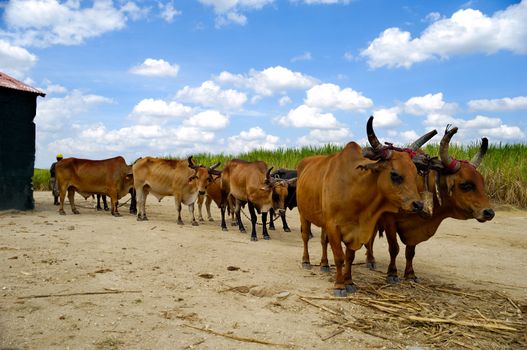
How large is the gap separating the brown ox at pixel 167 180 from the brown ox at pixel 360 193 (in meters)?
6.91

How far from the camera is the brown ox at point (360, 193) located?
5.37 meters

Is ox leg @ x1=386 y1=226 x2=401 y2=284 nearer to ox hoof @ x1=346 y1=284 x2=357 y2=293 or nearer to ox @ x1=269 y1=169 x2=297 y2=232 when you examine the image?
ox hoof @ x1=346 y1=284 x2=357 y2=293

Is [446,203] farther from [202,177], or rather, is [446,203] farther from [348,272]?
[202,177]

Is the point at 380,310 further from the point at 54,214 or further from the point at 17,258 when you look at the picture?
the point at 54,214

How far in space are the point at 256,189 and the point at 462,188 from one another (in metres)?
5.25

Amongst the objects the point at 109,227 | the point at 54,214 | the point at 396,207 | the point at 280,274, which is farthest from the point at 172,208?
the point at 396,207

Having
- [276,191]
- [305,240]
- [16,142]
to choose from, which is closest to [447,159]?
[305,240]

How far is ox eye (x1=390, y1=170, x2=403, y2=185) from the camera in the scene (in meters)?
5.35

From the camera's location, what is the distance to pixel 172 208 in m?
16.8

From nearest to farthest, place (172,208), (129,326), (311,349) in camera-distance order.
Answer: (311,349)
(129,326)
(172,208)

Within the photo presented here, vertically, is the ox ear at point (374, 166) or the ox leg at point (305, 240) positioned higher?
the ox ear at point (374, 166)

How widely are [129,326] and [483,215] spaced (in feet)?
14.4

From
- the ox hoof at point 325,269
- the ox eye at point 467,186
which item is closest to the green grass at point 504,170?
the ox hoof at point 325,269

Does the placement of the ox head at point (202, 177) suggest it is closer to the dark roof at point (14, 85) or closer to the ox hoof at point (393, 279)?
the dark roof at point (14, 85)
